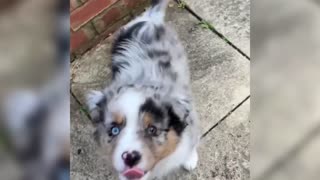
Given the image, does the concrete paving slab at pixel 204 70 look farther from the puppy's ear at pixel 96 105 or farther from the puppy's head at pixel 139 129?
the puppy's head at pixel 139 129

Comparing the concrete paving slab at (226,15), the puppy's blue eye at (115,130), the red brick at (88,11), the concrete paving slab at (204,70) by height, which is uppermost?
the red brick at (88,11)

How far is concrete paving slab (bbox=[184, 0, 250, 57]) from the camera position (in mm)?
2385

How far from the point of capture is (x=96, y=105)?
2041mm

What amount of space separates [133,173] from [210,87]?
2.23 feet

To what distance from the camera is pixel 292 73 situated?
3.46 ft

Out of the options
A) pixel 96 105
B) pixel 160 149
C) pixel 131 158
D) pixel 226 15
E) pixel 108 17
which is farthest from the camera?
pixel 226 15

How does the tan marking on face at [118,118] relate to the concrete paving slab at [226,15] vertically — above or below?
above

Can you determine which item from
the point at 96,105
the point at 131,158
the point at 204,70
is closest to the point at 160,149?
the point at 131,158

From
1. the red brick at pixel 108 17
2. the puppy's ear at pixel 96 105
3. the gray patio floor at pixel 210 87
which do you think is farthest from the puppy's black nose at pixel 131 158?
the red brick at pixel 108 17

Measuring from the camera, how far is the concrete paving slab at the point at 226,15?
238cm

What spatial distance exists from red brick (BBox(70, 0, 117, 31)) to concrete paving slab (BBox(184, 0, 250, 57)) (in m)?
0.41

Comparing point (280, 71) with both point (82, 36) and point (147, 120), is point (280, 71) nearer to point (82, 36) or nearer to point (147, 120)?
point (147, 120)

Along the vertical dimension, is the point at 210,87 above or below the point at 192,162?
above

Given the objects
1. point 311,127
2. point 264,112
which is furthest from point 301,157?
point 264,112
